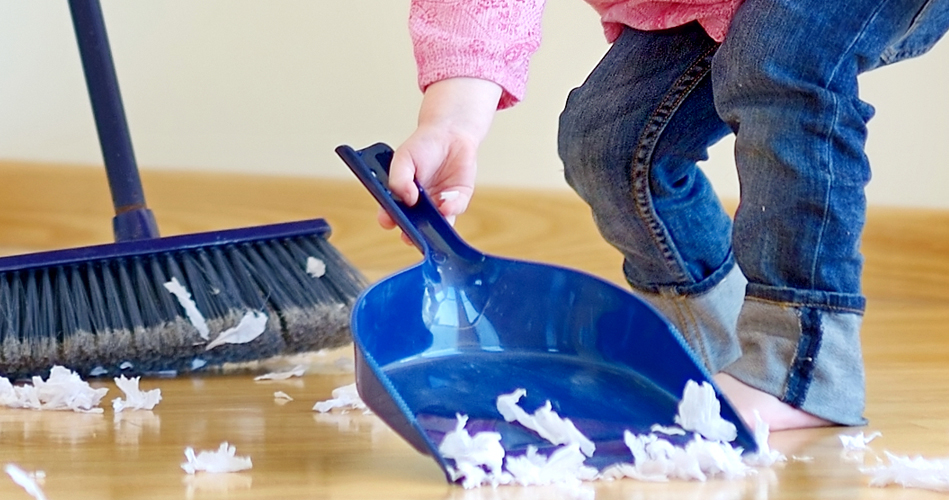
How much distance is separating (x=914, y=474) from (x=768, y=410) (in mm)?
137

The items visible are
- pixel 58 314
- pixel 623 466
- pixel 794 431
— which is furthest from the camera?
pixel 58 314

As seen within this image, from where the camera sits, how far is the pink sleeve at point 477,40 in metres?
0.67

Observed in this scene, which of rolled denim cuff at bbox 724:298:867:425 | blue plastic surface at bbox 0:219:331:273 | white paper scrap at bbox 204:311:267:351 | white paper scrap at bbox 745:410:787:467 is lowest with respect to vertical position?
white paper scrap at bbox 745:410:787:467

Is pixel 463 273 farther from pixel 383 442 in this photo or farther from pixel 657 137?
pixel 657 137

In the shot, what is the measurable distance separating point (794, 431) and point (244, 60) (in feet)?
2.79

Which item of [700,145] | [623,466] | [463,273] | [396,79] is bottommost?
[623,466]

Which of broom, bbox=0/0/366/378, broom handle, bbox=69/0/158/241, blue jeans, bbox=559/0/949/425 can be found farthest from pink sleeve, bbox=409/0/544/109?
broom handle, bbox=69/0/158/241

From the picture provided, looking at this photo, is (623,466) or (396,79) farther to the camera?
(396,79)

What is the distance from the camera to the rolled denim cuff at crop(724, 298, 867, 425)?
0.62 meters

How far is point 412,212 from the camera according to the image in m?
0.62

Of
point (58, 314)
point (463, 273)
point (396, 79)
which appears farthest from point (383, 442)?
point (396, 79)

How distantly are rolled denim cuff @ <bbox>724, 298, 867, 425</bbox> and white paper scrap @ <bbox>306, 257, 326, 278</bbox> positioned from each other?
0.35 m

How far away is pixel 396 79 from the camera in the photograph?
129 cm

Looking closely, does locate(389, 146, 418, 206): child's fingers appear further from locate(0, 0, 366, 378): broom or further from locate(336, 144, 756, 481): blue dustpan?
locate(0, 0, 366, 378): broom
